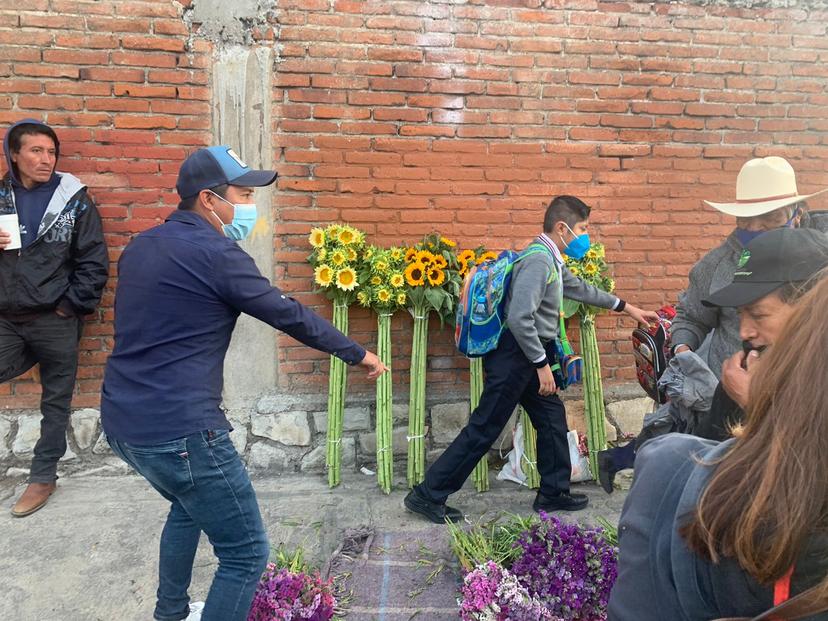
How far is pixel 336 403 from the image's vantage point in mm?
4008

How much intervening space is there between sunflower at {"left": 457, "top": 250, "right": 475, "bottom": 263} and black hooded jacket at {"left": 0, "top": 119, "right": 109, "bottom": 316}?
2.28 m

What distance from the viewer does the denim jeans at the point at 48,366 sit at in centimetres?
369

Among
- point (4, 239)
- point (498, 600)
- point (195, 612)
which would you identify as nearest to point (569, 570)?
point (498, 600)

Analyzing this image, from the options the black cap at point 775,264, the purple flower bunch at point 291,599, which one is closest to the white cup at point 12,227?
the purple flower bunch at point 291,599

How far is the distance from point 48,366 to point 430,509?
2.52 m

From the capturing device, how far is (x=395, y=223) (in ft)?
13.8

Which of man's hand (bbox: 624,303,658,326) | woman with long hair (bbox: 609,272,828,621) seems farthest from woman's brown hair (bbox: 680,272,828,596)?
man's hand (bbox: 624,303,658,326)

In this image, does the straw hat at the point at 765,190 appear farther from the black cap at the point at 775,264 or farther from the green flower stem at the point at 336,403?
the green flower stem at the point at 336,403

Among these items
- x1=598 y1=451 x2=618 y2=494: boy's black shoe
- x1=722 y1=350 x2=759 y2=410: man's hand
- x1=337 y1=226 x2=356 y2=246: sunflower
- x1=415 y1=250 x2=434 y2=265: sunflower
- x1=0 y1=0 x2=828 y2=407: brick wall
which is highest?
x1=0 y1=0 x2=828 y2=407: brick wall

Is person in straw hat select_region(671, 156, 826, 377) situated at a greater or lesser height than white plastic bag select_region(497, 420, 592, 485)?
greater

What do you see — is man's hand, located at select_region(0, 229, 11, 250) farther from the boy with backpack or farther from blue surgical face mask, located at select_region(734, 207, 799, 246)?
blue surgical face mask, located at select_region(734, 207, 799, 246)

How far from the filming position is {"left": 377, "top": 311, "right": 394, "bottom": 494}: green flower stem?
400cm

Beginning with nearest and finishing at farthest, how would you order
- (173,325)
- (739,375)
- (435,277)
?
1. (739,375)
2. (173,325)
3. (435,277)

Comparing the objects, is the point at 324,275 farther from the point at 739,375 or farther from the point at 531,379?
the point at 739,375
